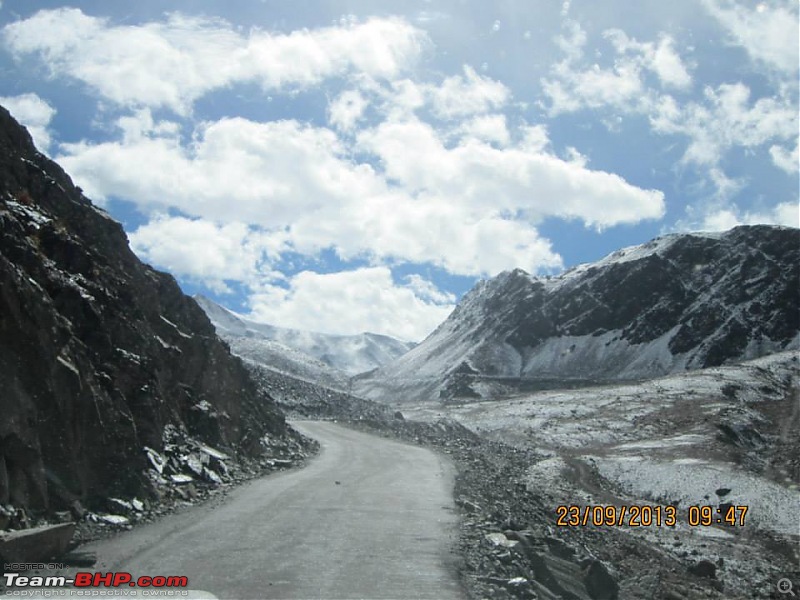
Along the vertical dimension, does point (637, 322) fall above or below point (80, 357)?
above

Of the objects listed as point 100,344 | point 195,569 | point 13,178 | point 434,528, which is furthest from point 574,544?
point 13,178

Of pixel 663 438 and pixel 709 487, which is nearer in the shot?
pixel 709 487

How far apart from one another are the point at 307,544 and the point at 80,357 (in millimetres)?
8153

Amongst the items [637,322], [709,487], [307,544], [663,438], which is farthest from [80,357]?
[637,322]

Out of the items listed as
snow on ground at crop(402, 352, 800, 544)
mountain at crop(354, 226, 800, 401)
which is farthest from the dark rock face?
mountain at crop(354, 226, 800, 401)

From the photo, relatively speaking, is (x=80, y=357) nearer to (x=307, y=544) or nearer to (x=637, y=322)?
(x=307, y=544)

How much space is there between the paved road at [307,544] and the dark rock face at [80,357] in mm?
2308

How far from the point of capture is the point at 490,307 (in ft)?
645

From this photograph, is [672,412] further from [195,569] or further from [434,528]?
[195,569]

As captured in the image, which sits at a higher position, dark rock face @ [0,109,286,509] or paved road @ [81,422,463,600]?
dark rock face @ [0,109,286,509]

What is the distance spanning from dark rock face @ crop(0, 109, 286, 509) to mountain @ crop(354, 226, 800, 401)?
102 m

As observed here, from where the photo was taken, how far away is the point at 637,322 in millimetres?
141750

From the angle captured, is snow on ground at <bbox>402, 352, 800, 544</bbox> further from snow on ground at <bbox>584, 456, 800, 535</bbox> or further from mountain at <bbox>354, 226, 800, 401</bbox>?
mountain at <bbox>354, 226, 800, 401</bbox>

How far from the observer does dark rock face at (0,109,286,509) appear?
14.3 meters
